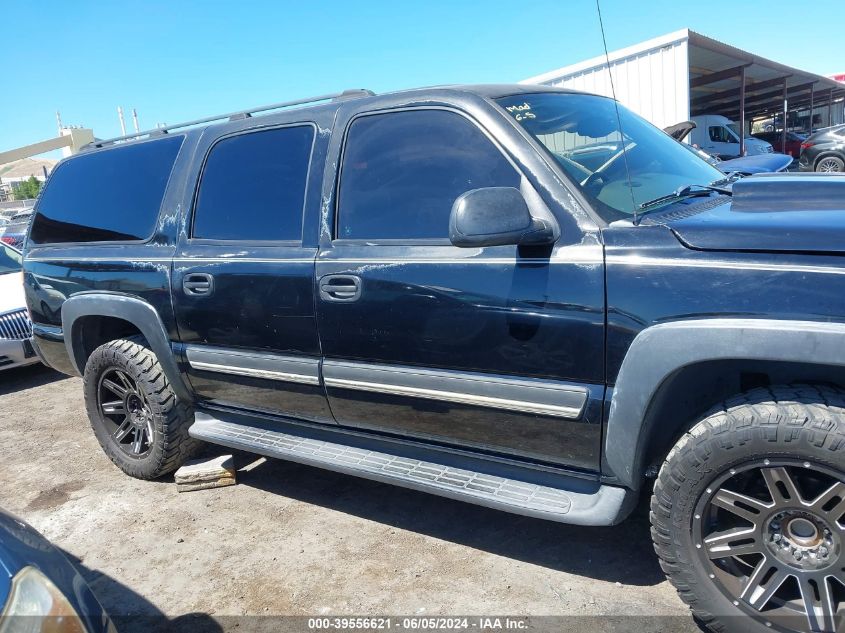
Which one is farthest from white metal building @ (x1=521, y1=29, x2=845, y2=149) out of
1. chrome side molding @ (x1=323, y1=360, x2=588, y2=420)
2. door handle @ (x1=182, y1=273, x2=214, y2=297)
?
chrome side molding @ (x1=323, y1=360, x2=588, y2=420)

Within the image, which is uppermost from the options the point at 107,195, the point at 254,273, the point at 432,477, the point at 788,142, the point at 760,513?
the point at 107,195

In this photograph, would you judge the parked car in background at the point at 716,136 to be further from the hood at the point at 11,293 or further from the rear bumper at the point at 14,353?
the rear bumper at the point at 14,353

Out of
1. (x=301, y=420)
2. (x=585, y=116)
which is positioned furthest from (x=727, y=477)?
(x=301, y=420)

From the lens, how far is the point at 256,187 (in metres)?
3.22

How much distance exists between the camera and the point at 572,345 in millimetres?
2264

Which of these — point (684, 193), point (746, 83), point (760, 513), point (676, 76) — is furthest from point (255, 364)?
point (746, 83)

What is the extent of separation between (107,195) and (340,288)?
6.70ft

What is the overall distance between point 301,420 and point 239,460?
1.20 m

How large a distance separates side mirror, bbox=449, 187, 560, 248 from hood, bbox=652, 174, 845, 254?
470mm

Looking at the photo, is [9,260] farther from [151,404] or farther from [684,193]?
[684,193]

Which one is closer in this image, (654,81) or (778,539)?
(778,539)

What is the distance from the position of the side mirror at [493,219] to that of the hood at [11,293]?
5715mm

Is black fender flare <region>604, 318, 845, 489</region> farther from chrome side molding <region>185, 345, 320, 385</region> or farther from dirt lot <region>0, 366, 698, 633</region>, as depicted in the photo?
chrome side molding <region>185, 345, 320, 385</region>

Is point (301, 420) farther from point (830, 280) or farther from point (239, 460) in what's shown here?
point (830, 280)
